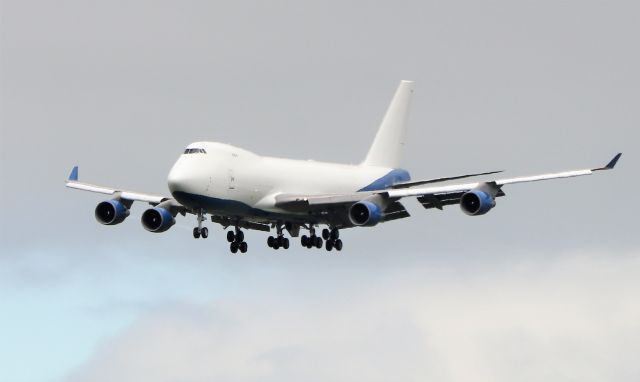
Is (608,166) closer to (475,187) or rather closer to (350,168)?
(475,187)

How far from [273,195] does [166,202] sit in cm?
775

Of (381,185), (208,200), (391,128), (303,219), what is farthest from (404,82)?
(208,200)

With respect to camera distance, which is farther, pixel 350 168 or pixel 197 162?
pixel 350 168

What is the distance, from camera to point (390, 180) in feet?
435

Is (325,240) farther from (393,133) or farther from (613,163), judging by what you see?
(613,163)

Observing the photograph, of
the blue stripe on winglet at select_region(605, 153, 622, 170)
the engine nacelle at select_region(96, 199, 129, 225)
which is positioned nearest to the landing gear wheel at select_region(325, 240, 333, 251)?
the engine nacelle at select_region(96, 199, 129, 225)

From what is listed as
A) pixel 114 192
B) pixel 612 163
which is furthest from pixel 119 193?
pixel 612 163

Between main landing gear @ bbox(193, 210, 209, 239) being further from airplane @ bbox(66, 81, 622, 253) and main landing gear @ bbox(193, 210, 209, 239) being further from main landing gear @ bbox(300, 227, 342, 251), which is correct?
main landing gear @ bbox(300, 227, 342, 251)

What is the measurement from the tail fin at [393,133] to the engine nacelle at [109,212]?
19620 millimetres

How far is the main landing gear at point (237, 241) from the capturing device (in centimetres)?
12375

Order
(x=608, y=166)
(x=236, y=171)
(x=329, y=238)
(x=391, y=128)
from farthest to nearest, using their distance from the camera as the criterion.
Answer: (x=391, y=128) < (x=329, y=238) < (x=236, y=171) < (x=608, y=166)

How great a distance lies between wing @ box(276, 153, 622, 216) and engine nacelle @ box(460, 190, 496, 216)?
63 centimetres

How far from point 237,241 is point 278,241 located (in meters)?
2.67

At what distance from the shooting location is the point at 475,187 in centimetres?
11638
